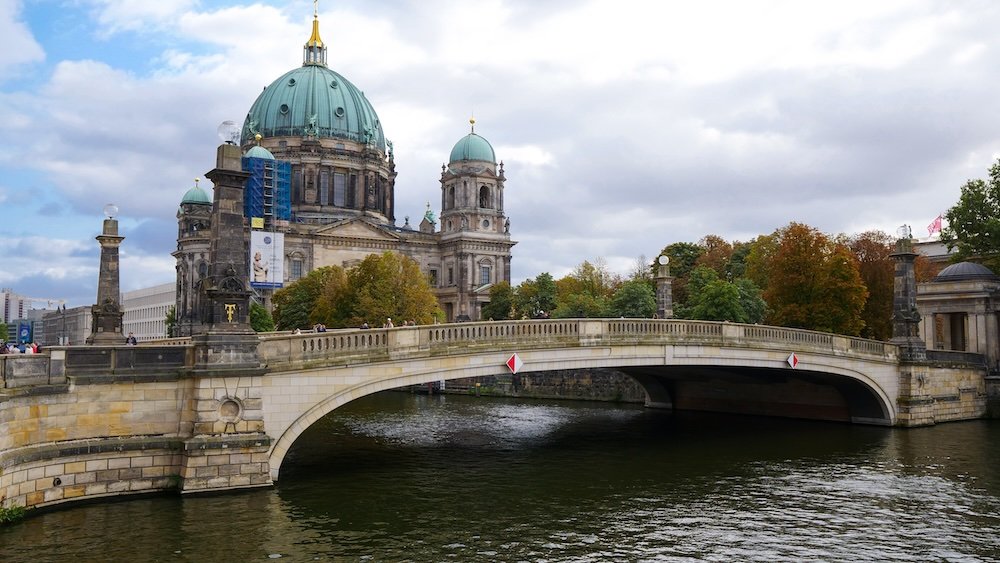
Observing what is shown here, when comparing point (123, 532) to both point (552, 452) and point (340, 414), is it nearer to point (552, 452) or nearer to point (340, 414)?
point (552, 452)

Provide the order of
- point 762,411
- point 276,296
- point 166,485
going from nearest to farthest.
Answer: point 166,485 → point 762,411 → point 276,296

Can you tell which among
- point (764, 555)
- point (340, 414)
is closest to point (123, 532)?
point (764, 555)

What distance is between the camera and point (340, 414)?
1923 inches

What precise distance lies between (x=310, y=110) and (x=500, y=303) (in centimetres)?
3434

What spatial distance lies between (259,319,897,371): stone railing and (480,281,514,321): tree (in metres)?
54.7

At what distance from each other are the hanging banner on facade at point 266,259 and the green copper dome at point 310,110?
18345 mm

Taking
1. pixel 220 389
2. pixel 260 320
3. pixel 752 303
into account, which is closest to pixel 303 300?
pixel 260 320

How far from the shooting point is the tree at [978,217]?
5534cm

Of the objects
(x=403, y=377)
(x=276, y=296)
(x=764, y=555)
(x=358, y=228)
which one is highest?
(x=358, y=228)

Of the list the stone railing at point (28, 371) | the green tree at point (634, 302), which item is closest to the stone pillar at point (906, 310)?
the green tree at point (634, 302)

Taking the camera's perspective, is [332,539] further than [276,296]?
No

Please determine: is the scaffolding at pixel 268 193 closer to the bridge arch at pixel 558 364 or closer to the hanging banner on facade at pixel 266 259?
the hanging banner on facade at pixel 266 259

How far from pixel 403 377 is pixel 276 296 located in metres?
58.2

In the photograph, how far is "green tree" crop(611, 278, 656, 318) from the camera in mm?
64188
